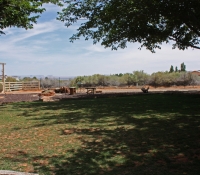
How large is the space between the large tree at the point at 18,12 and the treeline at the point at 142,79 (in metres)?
21.3

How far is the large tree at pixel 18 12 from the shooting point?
1122 centimetres

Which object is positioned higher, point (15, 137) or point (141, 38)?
point (141, 38)

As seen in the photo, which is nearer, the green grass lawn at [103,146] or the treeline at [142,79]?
the green grass lawn at [103,146]

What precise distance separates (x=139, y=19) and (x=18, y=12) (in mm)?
5729

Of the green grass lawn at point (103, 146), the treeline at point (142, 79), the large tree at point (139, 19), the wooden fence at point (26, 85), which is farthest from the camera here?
the treeline at point (142, 79)

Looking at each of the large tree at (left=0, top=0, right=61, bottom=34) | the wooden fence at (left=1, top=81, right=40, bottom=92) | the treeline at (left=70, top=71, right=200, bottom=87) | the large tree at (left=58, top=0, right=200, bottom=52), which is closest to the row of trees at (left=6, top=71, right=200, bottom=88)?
the treeline at (left=70, top=71, right=200, bottom=87)

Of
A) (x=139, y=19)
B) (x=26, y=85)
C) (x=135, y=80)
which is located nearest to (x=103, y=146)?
(x=139, y=19)

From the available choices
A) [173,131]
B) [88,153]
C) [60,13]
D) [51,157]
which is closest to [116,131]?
[173,131]

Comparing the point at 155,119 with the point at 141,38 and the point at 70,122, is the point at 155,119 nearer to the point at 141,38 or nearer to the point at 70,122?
the point at 70,122

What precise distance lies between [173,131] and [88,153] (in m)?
2.99

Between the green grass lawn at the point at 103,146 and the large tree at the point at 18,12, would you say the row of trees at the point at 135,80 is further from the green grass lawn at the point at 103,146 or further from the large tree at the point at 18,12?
the green grass lawn at the point at 103,146

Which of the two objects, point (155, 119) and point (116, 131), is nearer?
point (116, 131)

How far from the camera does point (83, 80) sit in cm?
3731

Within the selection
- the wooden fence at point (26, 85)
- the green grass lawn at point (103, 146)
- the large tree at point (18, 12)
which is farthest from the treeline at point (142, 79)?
the green grass lawn at point (103, 146)
